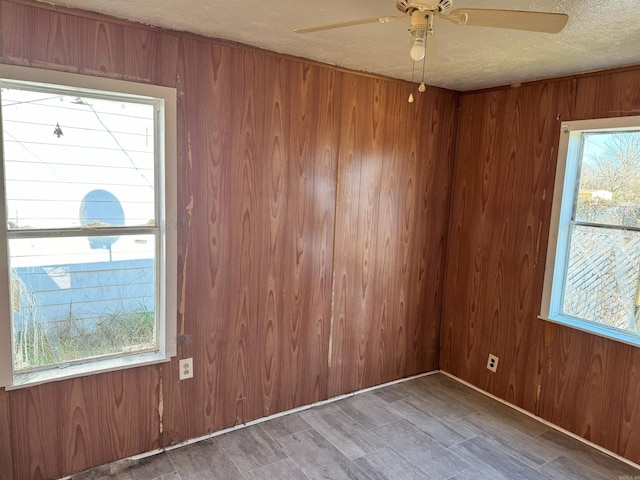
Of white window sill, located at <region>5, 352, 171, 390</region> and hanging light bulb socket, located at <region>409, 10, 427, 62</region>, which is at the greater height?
hanging light bulb socket, located at <region>409, 10, 427, 62</region>

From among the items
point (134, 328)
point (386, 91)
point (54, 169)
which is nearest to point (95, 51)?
point (54, 169)

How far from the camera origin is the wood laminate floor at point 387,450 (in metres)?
2.31

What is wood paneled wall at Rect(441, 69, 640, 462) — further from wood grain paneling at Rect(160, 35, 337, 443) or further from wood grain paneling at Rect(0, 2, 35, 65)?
wood grain paneling at Rect(0, 2, 35, 65)

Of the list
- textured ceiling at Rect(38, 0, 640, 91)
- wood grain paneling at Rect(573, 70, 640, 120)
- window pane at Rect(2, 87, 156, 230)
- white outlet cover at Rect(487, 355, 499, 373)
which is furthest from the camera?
white outlet cover at Rect(487, 355, 499, 373)

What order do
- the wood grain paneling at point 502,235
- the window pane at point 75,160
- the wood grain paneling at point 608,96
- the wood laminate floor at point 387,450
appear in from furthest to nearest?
the wood grain paneling at point 502,235 → the wood grain paneling at point 608,96 → the wood laminate floor at point 387,450 → the window pane at point 75,160

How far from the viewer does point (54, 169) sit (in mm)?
2066

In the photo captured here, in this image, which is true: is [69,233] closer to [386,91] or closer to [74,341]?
[74,341]

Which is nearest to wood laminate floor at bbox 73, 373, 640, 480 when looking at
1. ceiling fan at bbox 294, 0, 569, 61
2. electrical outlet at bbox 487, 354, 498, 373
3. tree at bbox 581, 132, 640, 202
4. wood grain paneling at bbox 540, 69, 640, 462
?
wood grain paneling at bbox 540, 69, 640, 462

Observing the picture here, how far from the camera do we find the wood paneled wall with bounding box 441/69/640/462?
2580 mm

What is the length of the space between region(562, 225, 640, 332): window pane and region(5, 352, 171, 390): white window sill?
2.60 meters

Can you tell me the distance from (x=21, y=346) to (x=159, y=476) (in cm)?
96

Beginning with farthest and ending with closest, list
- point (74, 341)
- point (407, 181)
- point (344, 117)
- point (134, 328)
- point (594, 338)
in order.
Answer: point (407, 181), point (344, 117), point (594, 338), point (134, 328), point (74, 341)

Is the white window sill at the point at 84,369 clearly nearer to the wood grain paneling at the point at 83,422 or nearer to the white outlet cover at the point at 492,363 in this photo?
the wood grain paneling at the point at 83,422

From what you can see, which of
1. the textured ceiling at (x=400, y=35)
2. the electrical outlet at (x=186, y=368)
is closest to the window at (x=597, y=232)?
the textured ceiling at (x=400, y=35)
